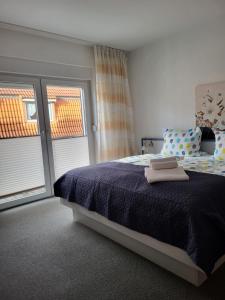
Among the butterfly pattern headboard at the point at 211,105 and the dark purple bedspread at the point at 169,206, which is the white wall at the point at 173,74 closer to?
the butterfly pattern headboard at the point at 211,105

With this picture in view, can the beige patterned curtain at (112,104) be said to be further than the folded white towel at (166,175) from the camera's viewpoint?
Yes

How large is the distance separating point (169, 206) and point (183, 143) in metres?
1.75

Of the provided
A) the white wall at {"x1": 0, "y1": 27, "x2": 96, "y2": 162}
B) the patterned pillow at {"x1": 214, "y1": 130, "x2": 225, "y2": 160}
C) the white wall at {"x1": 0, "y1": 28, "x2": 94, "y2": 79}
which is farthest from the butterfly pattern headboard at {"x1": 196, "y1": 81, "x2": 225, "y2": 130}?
the white wall at {"x1": 0, "y1": 28, "x2": 94, "y2": 79}

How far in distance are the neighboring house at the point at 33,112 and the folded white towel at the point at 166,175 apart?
201cm

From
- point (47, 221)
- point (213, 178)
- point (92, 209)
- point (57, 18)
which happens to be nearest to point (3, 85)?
point (57, 18)

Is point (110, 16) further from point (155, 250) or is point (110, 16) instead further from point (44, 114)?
point (155, 250)

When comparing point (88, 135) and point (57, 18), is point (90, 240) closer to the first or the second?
point (88, 135)

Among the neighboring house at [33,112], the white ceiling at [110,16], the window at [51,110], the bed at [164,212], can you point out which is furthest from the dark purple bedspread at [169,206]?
the white ceiling at [110,16]

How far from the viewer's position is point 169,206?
1.61 metres

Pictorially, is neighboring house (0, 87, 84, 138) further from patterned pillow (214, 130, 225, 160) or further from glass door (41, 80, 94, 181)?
patterned pillow (214, 130, 225, 160)

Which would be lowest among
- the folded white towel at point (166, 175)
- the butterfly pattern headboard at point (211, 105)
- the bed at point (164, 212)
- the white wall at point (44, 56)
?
the bed at point (164, 212)

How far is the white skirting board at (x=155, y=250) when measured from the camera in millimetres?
1600

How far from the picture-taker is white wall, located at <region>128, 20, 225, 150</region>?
3139 mm

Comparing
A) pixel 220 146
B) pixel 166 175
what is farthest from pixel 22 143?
pixel 220 146
